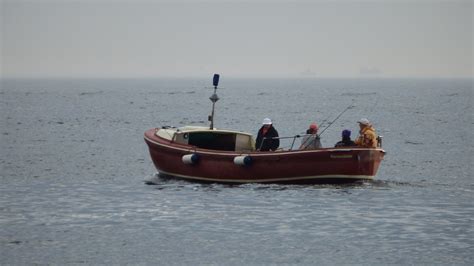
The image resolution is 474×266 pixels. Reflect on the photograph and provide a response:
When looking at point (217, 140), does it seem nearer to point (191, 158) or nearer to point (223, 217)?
point (191, 158)

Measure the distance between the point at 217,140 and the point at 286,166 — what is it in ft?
11.8

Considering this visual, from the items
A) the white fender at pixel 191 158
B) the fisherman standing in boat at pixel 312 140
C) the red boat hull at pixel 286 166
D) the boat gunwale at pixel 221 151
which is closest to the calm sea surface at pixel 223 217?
the red boat hull at pixel 286 166

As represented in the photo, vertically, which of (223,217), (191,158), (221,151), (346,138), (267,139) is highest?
(346,138)

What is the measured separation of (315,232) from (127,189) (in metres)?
9.40

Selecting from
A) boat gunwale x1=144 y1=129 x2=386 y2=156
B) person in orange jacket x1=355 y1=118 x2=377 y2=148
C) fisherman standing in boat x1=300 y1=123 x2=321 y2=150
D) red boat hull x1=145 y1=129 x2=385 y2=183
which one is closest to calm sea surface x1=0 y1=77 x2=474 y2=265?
red boat hull x1=145 y1=129 x2=385 y2=183

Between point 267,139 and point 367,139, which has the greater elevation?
point 367,139

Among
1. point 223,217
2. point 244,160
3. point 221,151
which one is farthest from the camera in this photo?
point 221,151

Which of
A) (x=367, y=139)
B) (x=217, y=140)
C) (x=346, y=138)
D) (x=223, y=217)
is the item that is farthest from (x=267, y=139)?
(x=223, y=217)

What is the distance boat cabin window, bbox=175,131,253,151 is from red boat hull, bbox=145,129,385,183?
50 cm

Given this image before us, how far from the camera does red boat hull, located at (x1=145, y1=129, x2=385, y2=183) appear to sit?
2988cm

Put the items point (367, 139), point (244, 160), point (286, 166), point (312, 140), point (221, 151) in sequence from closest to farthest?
point (367, 139), point (286, 166), point (244, 160), point (312, 140), point (221, 151)

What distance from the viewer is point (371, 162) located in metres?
30.1

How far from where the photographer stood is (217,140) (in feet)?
109

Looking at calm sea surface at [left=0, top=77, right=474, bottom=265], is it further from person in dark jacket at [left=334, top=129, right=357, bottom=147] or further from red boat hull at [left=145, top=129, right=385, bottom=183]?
person in dark jacket at [left=334, top=129, right=357, bottom=147]
